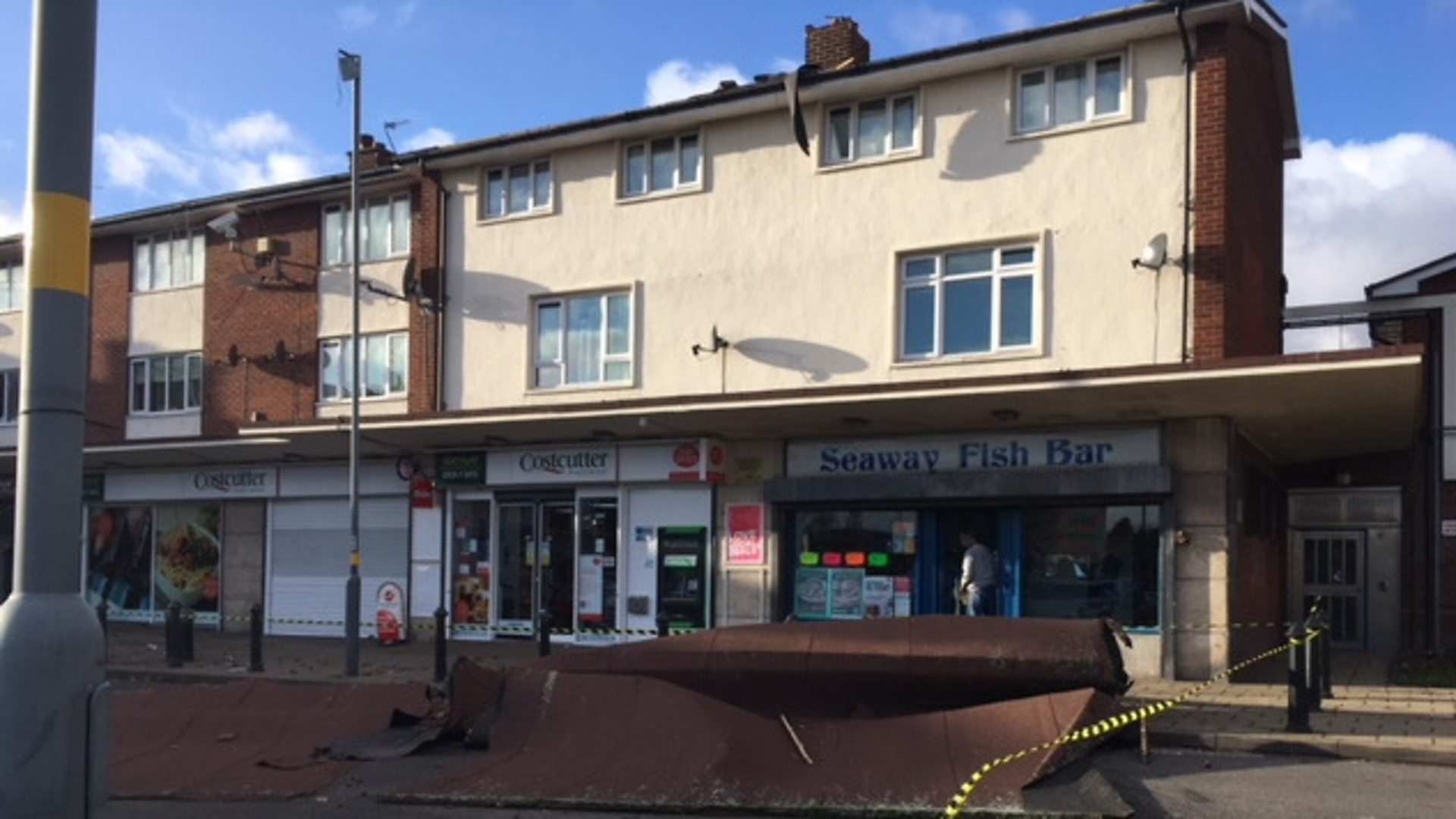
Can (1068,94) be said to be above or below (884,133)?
above

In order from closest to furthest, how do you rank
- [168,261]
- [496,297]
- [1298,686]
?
[1298,686]
[496,297]
[168,261]

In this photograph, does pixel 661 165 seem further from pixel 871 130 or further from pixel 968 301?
pixel 968 301

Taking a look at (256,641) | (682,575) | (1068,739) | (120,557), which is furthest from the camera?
(120,557)

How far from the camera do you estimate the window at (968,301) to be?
16.6 meters

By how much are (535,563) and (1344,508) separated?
1457 centimetres

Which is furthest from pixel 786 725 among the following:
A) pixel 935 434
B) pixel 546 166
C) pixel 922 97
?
pixel 546 166

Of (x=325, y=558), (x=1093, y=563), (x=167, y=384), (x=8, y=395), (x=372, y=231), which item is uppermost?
(x=372, y=231)

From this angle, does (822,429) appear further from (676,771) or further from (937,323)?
(676,771)

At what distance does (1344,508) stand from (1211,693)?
1183cm

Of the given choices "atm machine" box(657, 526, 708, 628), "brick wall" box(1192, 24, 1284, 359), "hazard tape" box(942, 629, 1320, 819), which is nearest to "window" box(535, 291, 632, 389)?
"atm machine" box(657, 526, 708, 628)

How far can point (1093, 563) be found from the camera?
16.4 m

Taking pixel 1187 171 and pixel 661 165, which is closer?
pixel 1187 171

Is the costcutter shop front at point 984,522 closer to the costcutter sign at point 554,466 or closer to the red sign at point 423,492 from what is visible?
the costcutter sign at point 554,466

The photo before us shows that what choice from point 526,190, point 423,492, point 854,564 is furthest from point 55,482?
point 423,492
